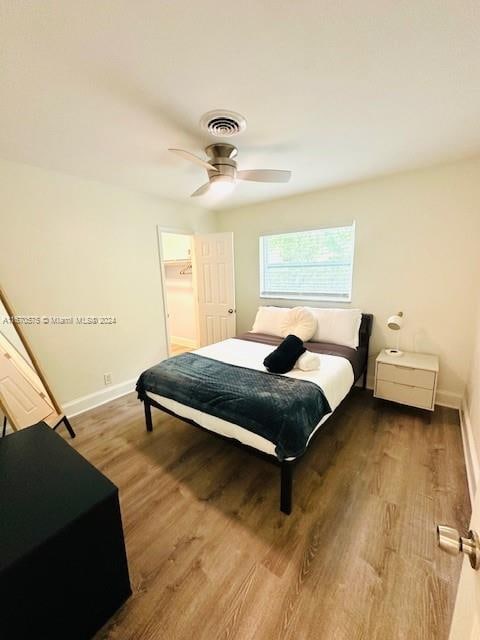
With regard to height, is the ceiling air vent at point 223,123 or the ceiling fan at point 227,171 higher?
the ceiling air vent at point 223,123

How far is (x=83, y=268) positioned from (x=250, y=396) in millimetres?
2288

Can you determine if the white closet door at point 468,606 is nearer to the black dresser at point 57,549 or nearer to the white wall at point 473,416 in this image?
the black dresser at point 57,549

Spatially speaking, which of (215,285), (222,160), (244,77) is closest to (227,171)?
(222,160)

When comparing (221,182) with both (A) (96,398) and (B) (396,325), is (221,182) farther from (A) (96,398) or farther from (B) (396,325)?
(A) (96,398)

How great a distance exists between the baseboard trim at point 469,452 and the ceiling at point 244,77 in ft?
7.28

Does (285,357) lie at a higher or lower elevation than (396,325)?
lower

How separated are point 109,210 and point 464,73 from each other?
10.1ft

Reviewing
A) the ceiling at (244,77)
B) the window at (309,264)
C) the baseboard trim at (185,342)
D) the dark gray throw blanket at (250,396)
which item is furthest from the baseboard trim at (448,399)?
the baseboard trim at (185,342)

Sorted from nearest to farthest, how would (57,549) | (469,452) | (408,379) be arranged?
(57,549), (469,452), (408,379)

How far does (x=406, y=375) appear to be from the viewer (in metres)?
2.54

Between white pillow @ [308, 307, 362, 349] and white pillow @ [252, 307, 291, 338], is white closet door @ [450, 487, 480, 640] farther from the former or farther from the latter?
white pillow @ [252, 307, 291, 338]

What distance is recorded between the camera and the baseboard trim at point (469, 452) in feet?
5.59

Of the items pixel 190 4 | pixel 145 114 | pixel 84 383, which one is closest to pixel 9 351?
pixel 84 383

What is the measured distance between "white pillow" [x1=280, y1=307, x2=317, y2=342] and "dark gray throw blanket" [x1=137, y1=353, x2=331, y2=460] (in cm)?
102
